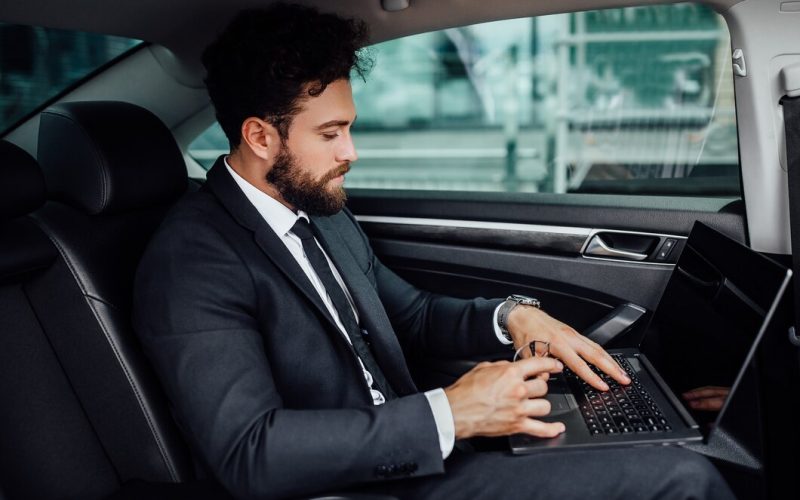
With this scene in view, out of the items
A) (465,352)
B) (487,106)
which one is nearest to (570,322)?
(465,352)

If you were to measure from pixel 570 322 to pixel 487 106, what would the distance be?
26.0ft

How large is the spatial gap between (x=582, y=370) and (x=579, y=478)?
1.05 ft

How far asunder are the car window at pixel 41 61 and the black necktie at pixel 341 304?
85 cm

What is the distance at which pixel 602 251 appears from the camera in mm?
1960

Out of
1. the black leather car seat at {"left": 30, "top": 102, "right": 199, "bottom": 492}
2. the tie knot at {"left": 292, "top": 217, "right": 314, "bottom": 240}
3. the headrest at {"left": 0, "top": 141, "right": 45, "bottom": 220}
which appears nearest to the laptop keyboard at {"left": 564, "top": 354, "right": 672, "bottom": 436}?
the tie knot at {"left": 292, "top": 217, "right": 314, "bottom": 240}

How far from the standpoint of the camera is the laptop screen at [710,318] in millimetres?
1178

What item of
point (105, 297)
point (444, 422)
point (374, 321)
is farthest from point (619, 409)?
point (105, 297)

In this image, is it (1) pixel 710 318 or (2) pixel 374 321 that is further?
(2) pixel 374 321

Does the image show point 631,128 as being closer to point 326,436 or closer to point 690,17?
point 690,17

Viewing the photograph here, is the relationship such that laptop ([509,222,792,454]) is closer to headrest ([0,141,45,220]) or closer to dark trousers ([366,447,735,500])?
dark trousers ([366,447,735,500])

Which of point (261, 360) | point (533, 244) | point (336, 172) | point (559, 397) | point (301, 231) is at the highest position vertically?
point (336, 172)

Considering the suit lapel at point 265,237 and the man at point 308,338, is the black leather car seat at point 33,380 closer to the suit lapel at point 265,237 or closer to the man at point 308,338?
the man at point 308,338

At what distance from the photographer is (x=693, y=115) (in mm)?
7984

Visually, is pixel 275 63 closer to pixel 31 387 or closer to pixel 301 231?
pixel 301 231
